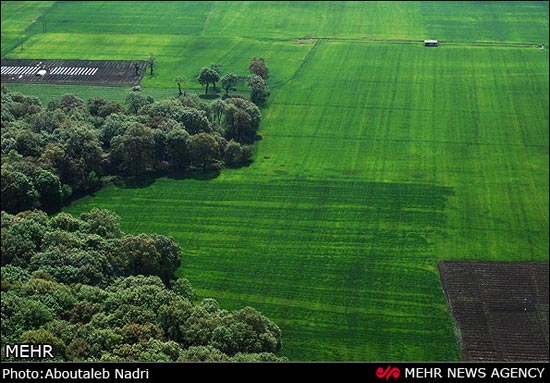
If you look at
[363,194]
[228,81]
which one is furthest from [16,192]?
[228,81]

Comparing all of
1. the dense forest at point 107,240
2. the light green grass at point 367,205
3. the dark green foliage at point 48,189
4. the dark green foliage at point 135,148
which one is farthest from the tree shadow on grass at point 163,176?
the dark green foliage at point 48,189

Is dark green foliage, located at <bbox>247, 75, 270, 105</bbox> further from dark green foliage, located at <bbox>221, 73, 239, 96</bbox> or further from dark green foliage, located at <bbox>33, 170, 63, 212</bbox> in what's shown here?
dark green foliage, located at <bbox>33, 170, 63, 212</bbox>

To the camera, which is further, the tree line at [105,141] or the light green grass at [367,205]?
the tree line at [105,141]

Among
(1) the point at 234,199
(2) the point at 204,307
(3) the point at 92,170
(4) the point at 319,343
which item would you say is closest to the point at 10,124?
(3) the point at 92,170

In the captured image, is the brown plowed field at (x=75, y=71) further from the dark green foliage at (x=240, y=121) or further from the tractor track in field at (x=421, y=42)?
the tractor track in field at (x=421, y=42)

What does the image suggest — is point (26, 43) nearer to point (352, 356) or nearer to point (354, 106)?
point (354, 106)

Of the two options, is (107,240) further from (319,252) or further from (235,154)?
(235,154)
